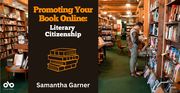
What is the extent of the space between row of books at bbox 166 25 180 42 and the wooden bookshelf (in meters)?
6.70

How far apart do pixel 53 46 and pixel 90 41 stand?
299mm

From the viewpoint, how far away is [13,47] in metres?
6.77

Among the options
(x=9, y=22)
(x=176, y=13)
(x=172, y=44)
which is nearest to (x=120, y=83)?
(x=172, y=44)

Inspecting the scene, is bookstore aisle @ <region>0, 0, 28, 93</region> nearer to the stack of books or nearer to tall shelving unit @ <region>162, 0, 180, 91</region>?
tall shelving unit @ <region>162, 0, 180, 91</region>

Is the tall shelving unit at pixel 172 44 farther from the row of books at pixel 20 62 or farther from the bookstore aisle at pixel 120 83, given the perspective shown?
the row of books at pixel 20 62

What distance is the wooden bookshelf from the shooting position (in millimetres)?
9781

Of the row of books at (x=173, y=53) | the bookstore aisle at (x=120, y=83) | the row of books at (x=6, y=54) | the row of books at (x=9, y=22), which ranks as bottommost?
the bookstore aisle at (x=120, y=83)

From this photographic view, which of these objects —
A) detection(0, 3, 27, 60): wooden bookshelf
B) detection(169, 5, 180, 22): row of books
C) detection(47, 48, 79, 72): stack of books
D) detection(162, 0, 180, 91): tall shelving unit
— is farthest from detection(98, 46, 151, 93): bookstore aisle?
detection(0, 3, 27, 60): wooden bookshelf

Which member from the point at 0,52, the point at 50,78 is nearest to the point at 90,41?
the point at 50,78

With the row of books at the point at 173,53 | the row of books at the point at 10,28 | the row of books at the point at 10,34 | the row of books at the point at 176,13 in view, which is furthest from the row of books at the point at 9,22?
the row of books at the point at 176,13

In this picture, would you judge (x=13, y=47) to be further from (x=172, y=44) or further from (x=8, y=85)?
(x=172, y=44)

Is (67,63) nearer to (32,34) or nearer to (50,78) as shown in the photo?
(50,78)

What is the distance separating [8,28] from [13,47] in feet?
13.5

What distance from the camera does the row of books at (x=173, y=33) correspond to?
143 inches
